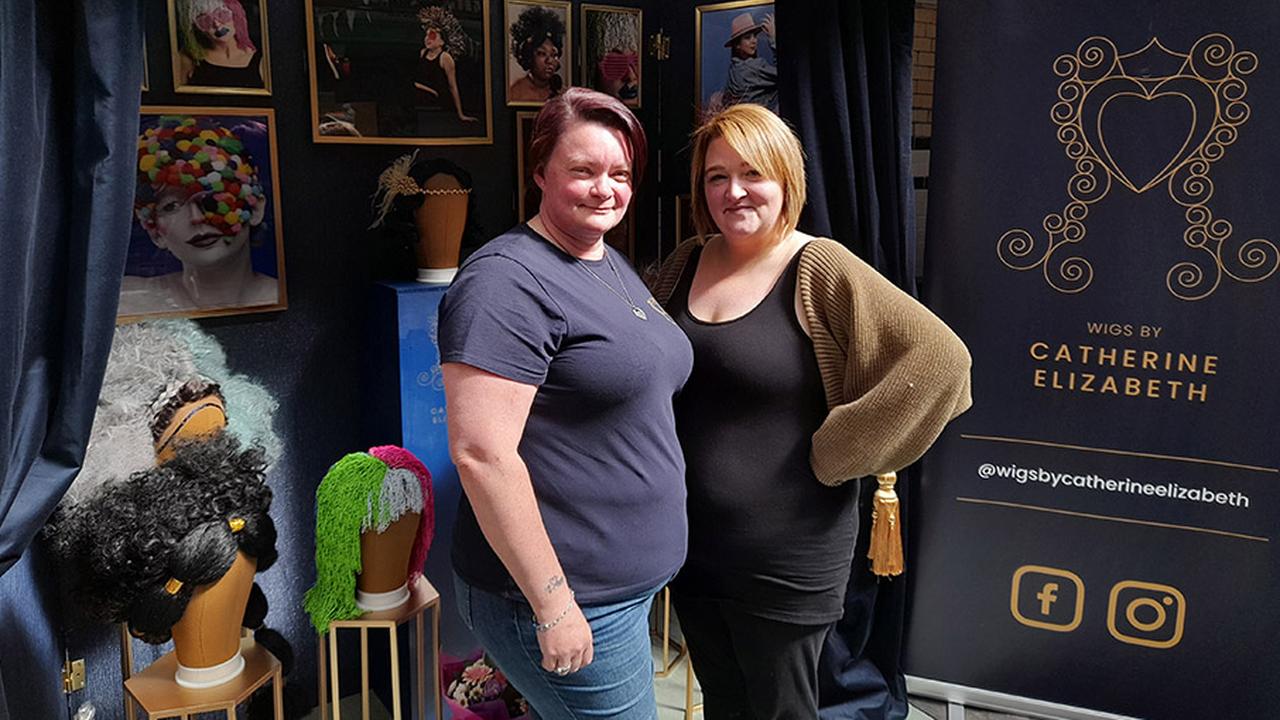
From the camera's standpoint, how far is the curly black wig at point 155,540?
1.72 meters

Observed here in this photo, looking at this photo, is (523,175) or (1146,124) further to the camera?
(523,175)

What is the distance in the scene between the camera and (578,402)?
1.31 meters

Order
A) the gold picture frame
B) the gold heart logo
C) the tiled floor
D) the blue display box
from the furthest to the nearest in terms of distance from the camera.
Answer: the gold picture frame → the tiled floor → the blue display box → the gold heart logo

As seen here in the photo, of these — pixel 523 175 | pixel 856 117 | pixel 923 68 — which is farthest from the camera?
pixel 523 175

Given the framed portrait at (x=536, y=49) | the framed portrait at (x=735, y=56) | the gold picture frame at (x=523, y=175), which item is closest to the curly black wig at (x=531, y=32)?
the framed portrait at (x=536, y=49)

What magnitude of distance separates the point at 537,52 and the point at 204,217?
38.7 inches

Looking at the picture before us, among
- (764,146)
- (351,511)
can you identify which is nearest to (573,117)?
(764,146)

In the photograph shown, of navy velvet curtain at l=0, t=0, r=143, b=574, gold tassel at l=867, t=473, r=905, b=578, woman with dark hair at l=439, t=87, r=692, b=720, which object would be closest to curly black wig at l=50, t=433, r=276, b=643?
navy velvet curtain at l=0, t=0, r=143, b=574

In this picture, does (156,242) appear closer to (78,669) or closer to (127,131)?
(127,131)

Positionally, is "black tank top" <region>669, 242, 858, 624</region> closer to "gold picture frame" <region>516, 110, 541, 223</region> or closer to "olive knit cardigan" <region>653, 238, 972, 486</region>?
"olive knit cardigan" <region>653, 238, 972, 486</region>

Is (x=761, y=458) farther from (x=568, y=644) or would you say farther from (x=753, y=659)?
(x=568, y=644)

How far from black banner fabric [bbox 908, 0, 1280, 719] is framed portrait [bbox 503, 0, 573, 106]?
3.32ft

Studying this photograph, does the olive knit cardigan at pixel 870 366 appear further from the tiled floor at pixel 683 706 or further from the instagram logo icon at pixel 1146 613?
the tiled floor at pixel 683 706

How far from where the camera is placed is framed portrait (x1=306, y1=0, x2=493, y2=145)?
2.23 m
